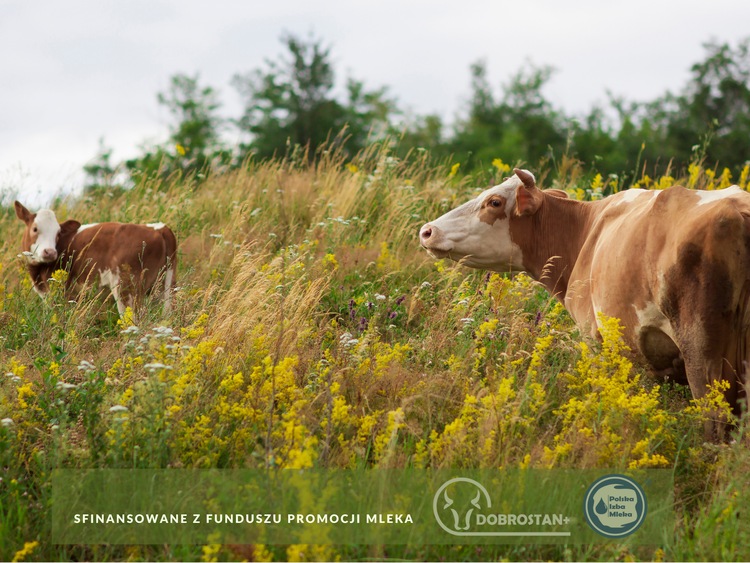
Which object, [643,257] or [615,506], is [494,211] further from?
[615,506]

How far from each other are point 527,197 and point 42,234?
4.57m

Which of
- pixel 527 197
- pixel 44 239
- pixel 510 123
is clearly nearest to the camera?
pixel 527 197

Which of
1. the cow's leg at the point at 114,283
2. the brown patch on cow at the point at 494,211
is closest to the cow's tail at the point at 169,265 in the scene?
the cow's leg at the point at 114,283

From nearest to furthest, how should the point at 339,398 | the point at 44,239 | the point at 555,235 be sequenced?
the point at 339,398
the point at 555,235
the point at 44,239

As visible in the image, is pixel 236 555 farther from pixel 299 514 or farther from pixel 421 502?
pixel 421 502

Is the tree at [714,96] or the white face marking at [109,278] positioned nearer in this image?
the white face marking at [109,278]

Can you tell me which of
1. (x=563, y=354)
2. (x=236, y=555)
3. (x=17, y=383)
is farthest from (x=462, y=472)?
(x=17, y=383)

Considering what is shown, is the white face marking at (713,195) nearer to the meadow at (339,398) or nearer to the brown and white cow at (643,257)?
the brown and white cow at (643,257)

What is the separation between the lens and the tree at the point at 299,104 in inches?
1709

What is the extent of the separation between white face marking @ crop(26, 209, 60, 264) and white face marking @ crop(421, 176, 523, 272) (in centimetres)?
356

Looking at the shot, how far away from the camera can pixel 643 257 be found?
5.23 meters

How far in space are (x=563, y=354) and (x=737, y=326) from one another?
1.57m

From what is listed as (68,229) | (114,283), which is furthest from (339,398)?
(68,229)

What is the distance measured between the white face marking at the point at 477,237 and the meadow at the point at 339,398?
408 millimetres
